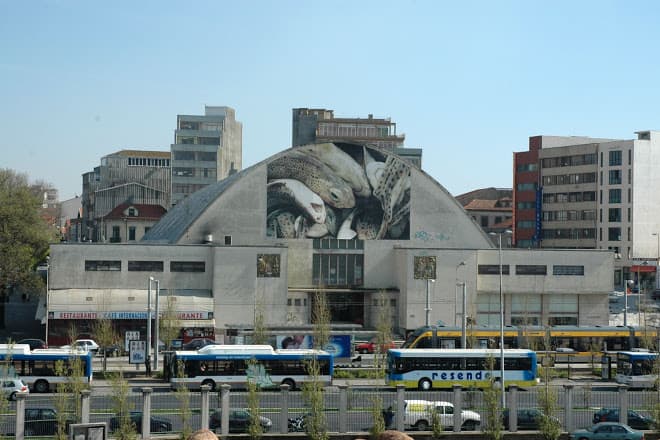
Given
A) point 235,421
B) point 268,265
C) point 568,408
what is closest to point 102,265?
point 268,265

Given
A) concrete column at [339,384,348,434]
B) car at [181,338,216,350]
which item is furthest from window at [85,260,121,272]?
concrete column at [339,384,348,434]

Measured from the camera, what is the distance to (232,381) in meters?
52.6

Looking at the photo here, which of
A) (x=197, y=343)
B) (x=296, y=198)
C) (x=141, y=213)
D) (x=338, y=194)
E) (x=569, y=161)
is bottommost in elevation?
(x=197, y=343)

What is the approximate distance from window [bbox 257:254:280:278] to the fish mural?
308 cm

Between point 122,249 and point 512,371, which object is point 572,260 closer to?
point 512,371

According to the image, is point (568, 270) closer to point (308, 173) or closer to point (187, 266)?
point (308, 173)

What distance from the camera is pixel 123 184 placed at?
14762 cm

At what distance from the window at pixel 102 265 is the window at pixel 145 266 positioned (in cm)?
95

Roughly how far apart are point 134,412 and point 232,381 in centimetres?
1271

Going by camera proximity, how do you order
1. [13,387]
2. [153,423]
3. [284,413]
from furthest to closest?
1. [13,387]
2. [284,413]
3. [153,423]

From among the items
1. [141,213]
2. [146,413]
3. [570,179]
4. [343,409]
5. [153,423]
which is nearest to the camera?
[146,413]

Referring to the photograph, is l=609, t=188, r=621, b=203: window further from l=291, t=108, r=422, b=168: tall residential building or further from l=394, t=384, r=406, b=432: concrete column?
l=394, t=384, r=406, b=432: concrete column

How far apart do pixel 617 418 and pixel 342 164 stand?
41.5m

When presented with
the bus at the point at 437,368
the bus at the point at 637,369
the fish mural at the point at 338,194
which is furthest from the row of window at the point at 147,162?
the bus at the point at 637,369
